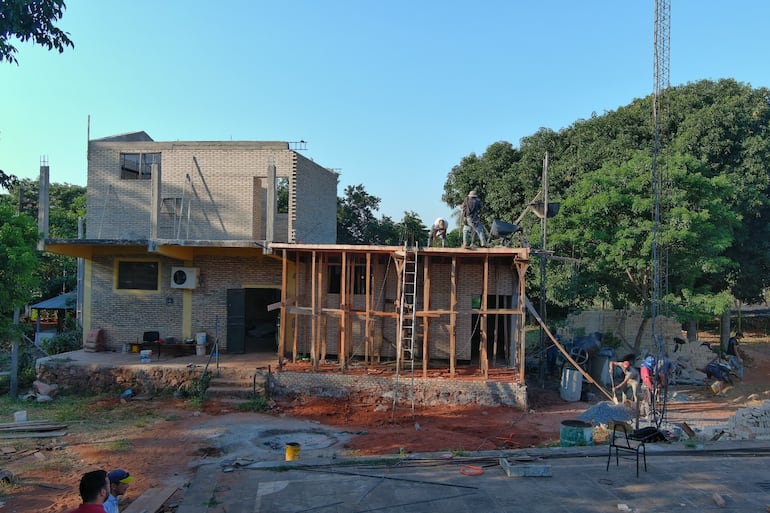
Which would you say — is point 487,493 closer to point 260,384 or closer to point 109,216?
point 260,384

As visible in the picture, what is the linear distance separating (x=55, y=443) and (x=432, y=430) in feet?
25.6

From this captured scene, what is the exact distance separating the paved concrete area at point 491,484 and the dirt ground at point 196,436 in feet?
4.39

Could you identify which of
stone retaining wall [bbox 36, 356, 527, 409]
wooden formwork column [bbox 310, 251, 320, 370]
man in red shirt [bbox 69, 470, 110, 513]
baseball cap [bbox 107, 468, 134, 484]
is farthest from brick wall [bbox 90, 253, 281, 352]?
man in red shirt [bbox 69, 470, 110, 513]

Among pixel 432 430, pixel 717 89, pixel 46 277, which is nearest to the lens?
pixel 432 430

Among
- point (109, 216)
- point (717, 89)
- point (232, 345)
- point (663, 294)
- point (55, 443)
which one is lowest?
point (55, 443)

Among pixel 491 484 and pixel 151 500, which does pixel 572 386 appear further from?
pixel 151 500

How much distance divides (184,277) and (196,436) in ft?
23.8

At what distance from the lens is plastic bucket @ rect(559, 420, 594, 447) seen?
9.66 meters

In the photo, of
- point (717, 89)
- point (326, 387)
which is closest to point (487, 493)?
point (326, 387)

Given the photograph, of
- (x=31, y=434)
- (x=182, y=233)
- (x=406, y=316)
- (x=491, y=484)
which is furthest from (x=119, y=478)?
(x=182, y=233)

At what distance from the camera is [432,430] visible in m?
11.8

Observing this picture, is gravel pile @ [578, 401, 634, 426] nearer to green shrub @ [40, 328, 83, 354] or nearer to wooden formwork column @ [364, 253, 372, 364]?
wooden formwork column @ [364, 253, 372, 364]

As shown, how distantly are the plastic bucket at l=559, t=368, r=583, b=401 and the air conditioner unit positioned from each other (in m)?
11.8

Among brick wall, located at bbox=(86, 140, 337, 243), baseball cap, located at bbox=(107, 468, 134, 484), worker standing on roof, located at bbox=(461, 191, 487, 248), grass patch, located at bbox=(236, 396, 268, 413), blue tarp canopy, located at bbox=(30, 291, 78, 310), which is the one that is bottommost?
grass patch, located at bbox=(236, 396, 268, 413)
